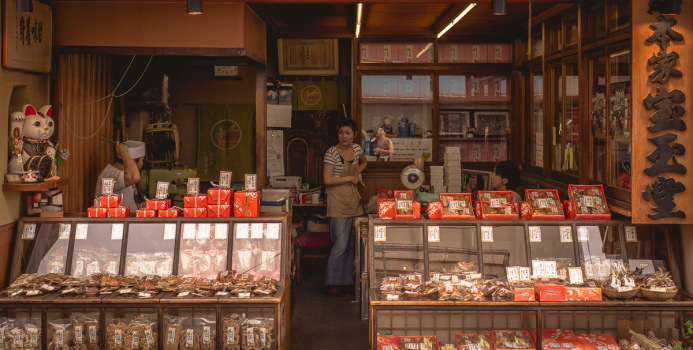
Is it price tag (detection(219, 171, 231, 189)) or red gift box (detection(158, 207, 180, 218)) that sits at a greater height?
price tag (detection(219, 171, 231, 189))

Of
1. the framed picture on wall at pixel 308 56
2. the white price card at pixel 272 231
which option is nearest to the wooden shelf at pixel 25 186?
the white price card at pixel 272 231

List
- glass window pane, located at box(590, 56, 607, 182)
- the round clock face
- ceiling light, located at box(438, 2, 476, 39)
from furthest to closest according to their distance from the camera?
the round clock face → ceiling light, located at box(438, 2, 476, 39) → glass window pane, located at box(590, 56, 607, 182)

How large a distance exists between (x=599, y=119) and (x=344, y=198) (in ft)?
9.05

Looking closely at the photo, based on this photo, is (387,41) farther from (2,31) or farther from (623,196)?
(2,31)

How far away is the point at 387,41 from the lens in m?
7.86

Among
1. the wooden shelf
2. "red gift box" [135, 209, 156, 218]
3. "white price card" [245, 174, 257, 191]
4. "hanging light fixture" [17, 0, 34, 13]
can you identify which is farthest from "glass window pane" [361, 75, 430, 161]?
"hanging light fixture" [17, 0, 34, 13]

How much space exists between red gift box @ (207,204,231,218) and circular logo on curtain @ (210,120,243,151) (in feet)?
13.3

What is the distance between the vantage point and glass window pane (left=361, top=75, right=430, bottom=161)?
7957 millimetres

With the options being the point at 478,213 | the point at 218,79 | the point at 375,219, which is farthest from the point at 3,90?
the point at 218,79

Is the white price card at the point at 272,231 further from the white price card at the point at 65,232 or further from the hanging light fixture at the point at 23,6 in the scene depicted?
the hanging light fixture at the point at 23,6

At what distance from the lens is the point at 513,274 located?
4.25 meters

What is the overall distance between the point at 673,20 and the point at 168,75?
6.21 metres

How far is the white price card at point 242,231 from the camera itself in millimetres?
4617

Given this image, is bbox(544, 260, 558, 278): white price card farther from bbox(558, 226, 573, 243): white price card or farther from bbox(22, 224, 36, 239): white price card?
bbox(22, 224, 36, 239): white price card
